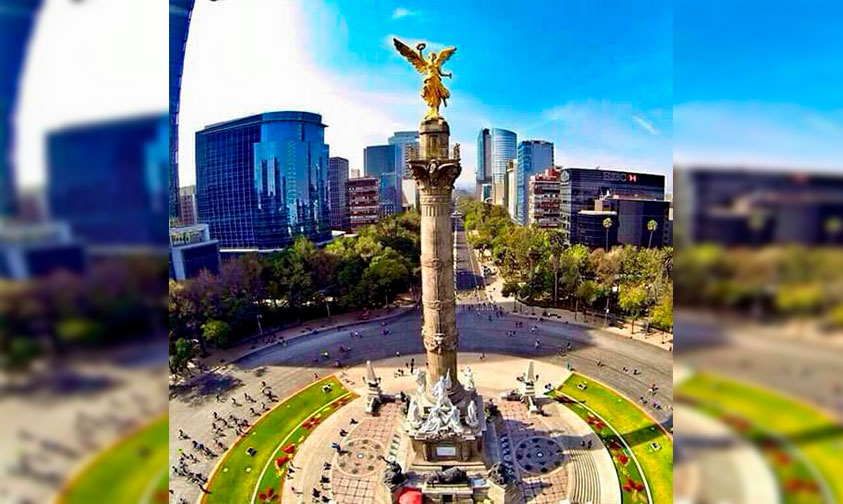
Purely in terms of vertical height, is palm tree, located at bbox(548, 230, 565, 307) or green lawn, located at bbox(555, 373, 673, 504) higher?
palm tree, located at bbox(548, 230, 565, 307)

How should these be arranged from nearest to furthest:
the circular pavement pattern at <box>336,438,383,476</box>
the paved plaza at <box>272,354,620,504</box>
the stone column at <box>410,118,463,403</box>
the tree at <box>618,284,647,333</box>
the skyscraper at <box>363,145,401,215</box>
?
the stone column at <box>410,118,463,403</box> < the paved plaza at <box>272,354,620,504</box> < the circular pavement pattern at <box>336,438,383,476</box> < the tree at <box>618,284,647,333</box> < the skyscraper at <box>363,145,401,215</box>

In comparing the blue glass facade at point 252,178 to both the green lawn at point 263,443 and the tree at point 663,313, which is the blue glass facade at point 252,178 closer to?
the green lawn at point 263,443

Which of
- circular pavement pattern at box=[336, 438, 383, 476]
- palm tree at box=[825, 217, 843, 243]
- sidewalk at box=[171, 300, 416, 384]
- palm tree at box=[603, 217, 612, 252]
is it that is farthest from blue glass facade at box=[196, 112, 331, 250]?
palm tree at box=[825, 217, 843, 243]

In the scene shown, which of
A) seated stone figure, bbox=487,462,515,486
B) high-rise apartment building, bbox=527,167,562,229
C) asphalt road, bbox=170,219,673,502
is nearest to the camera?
seated stone figure, bbox=487,462,515,486

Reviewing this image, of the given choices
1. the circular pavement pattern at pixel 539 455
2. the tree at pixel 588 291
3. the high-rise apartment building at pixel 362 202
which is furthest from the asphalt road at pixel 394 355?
the high-rise apartment building at pixel 362 202

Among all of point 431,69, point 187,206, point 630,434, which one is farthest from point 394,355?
point 187,206

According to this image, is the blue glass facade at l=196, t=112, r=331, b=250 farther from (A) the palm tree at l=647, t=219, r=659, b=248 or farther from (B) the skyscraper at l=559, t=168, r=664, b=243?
(A) the palm tree at l=647, t=219, r=659, b=248

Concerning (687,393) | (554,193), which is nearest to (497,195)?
(554,193)
